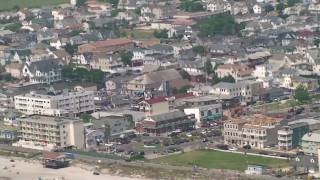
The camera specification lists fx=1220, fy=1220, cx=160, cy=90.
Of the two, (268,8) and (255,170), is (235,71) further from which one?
(268,8)

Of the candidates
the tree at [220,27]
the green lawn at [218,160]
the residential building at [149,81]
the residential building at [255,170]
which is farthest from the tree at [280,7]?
the residential building at [255,170]

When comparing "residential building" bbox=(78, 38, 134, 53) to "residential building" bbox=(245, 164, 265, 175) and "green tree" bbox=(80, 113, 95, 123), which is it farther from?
"residential building" bbox=(245, 164, 265, 175)

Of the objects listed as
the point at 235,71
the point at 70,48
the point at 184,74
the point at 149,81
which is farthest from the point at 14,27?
the point at 235,71

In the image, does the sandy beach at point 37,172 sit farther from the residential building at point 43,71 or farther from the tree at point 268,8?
the tree at point 268,8

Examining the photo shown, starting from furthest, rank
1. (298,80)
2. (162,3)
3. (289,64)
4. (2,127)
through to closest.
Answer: (162,3)
(289,64)
(298,80)
(2,127)

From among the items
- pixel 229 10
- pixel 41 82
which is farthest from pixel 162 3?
pixel 41 82

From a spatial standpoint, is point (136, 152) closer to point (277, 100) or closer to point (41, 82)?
point (277, 100)

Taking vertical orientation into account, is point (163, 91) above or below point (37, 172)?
above
